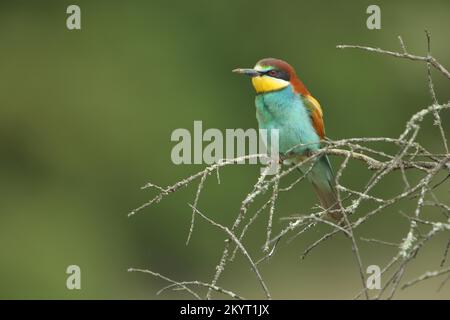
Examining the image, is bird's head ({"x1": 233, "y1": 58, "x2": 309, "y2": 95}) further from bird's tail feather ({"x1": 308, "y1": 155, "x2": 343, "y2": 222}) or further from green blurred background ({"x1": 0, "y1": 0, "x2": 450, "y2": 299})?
green blurred background ({"x1": 0, "y1": 0, "x2": 450, "y2": 299})

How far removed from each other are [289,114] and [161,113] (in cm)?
396

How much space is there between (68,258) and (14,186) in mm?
878

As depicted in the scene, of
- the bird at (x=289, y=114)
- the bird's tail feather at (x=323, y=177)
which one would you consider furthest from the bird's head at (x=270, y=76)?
the bird's tail feather at (x=323, y=177)

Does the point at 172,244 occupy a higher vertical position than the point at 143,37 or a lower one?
lower

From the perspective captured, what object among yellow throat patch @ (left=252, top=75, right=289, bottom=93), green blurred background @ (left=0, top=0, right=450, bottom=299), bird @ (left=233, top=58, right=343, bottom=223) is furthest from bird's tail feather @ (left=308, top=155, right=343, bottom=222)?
green blurred background @ (left=0, top=0, right=450, bottom=299)

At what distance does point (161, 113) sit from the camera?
24.6 ft

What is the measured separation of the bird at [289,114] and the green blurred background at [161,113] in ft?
11.3

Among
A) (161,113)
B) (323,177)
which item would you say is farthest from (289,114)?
(161,113)

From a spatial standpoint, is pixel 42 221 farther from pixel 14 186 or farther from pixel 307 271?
pixel 307 271

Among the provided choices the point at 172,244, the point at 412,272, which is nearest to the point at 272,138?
the point at 412,272

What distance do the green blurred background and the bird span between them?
11.3 ft

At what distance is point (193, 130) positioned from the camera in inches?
296

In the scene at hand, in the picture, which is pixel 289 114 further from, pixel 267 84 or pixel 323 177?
pixel 323 177

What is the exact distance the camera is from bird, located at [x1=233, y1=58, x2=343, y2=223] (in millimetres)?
3582
